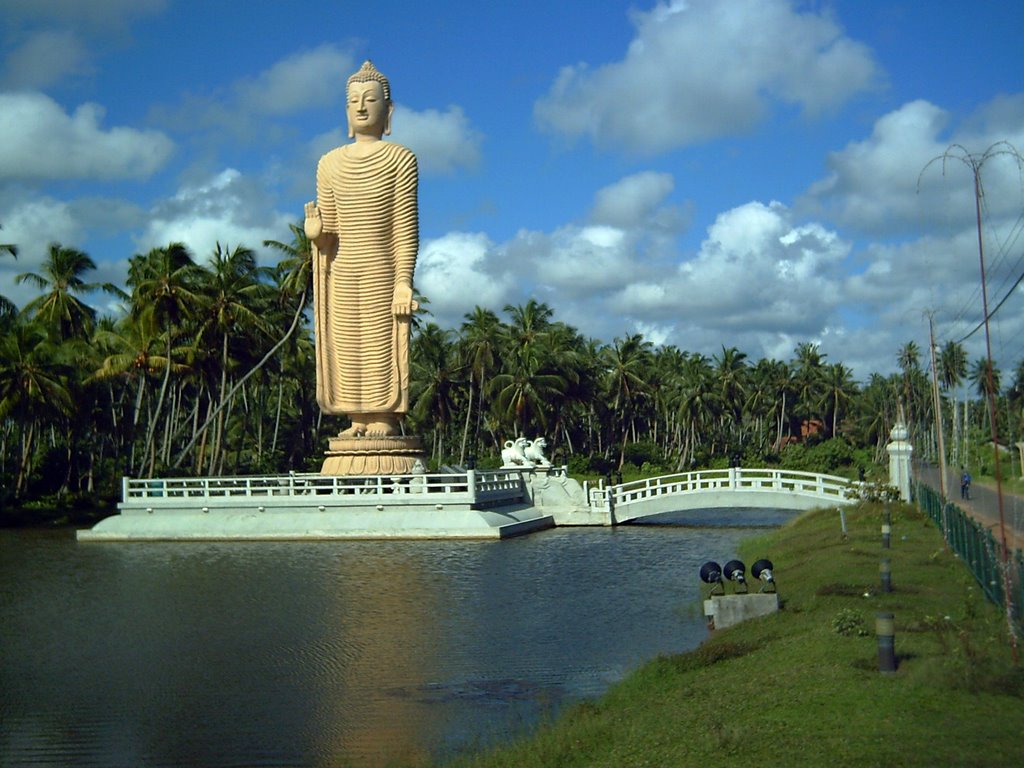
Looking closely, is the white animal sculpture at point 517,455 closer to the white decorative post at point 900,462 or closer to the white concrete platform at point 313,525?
the white concrete platform at point 313,525

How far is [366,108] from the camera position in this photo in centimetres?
4091

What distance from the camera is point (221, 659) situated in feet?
56.6

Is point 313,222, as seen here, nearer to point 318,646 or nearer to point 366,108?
point 366,108

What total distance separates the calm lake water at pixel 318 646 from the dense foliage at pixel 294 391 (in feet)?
28.5

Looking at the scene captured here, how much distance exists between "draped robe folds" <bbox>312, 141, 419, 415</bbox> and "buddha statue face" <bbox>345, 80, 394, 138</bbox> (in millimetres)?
800

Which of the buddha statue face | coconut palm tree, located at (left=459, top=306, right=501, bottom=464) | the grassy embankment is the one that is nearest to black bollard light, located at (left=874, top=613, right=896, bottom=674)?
the grassy embankment

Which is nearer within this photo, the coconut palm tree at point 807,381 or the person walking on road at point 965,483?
the person walking on road at point 965,483

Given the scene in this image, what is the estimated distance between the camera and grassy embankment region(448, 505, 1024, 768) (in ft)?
30.7

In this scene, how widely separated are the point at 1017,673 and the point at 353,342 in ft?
107

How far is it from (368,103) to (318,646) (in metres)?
26.7

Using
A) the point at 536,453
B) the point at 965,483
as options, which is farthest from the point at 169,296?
the point at 965,483

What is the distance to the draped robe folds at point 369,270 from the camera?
4088cm

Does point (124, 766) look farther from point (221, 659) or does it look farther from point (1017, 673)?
point (1017, 673)

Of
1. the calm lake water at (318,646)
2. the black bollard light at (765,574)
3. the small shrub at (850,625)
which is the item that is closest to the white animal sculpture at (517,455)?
the calm lake water at (318,646)
